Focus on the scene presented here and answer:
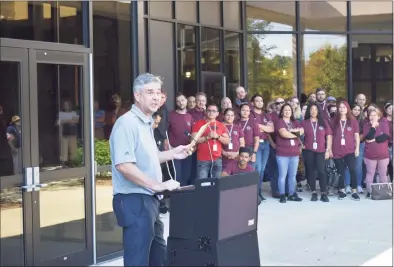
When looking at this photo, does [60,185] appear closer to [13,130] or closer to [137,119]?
[13,130]

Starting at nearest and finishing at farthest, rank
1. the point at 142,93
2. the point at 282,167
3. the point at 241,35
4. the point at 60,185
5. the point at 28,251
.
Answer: the point at 142,93
the point at 28,251
the point at 60,185
the point at 282,167
the point at 241,35

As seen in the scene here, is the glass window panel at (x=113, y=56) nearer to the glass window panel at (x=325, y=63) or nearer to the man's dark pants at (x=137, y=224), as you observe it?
the man's dark pants at (x=137, y=224)

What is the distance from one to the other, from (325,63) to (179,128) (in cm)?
644

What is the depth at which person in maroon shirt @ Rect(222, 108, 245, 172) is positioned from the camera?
10234 millimetres


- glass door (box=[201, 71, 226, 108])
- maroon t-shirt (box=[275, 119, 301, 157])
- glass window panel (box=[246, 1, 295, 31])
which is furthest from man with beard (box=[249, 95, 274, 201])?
glass window panel (box=[246, 1, 295, 31])

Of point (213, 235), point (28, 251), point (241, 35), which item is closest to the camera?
point (213, 235)

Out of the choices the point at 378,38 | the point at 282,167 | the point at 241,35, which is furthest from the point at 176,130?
the point at 378,38

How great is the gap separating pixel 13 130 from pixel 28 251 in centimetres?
114

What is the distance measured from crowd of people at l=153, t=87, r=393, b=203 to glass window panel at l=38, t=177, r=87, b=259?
3373mm

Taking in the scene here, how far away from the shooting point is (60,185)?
6527 mm

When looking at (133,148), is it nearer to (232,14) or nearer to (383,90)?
(232,14)

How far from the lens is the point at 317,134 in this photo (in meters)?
11.1

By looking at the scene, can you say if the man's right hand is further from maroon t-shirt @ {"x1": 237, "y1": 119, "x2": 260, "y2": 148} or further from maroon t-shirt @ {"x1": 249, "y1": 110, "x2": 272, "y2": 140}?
maroon t-shirt @ {"x1": 249, "y1": 110, "x2": 272, "y2": 140}

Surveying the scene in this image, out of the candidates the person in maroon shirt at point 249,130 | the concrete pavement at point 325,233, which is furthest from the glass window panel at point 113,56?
the person in maroon shirt at point 249,130
